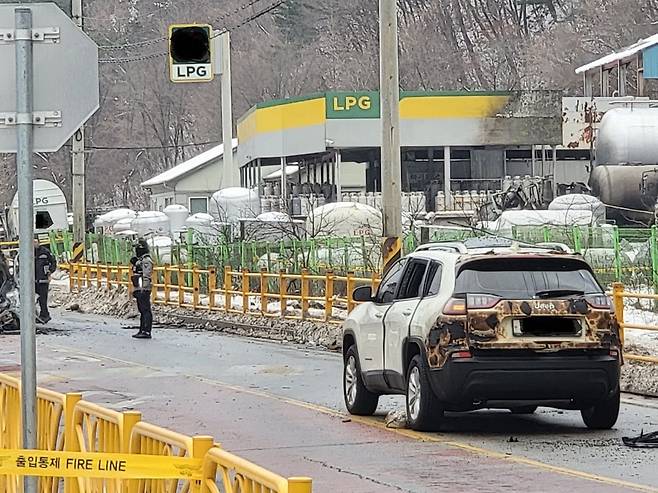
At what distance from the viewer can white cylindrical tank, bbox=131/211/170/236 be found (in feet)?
202

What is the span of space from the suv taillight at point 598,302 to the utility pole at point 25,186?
7170 mm

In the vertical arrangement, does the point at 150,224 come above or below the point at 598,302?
above

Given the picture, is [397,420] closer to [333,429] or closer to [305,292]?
[333,429]

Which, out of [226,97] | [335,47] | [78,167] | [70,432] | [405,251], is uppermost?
[335,47]

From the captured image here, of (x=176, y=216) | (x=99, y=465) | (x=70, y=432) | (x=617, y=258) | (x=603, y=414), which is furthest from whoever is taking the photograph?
(x=176, y=216)

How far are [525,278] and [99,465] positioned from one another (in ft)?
23.5

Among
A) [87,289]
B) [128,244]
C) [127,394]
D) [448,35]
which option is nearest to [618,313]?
[127,394]

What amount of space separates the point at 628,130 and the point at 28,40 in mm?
31138

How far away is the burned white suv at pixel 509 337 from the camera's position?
40.3 ft

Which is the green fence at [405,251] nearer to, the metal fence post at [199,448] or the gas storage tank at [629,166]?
the gas storage tank at [629,166]

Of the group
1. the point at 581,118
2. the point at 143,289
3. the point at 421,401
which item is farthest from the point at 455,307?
the point at 581,118

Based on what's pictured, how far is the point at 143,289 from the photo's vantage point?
89.5 feet

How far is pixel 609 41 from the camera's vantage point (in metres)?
69.8

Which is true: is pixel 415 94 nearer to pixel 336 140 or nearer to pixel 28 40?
pixel 336 140
